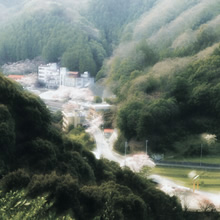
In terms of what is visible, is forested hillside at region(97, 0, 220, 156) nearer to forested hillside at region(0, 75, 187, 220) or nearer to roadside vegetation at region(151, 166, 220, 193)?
roadside vegetation at region(151, 166, 220, 193)

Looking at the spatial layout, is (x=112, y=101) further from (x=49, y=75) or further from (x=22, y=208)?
(x=22, y=208)

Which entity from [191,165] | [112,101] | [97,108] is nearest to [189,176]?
[191,165]

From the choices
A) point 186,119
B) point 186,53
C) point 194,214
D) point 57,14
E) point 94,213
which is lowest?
point 194,214

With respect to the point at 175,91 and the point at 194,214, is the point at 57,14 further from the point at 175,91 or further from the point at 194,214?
the point at 194,214

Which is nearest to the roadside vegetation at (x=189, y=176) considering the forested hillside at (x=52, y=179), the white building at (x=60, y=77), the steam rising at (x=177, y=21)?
the forested hillside at (x=52, y=179)

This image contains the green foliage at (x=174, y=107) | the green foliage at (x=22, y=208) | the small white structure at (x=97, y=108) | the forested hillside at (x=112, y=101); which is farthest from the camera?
the small white structure at (x=97, y=108)

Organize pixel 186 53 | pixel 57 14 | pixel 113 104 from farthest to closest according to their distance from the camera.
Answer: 1. pixel 57 14
2. pixel 186 53
3. pixel 113 104

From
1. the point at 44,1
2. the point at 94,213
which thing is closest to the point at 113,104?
the point at 94,213

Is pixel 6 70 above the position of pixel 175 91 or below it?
above

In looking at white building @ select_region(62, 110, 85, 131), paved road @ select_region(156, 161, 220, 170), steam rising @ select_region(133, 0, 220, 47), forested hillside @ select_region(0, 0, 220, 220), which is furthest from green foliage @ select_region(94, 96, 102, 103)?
paved road @ select_region(156, 161, 220, 170)

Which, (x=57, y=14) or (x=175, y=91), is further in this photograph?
(x=57, y=14)

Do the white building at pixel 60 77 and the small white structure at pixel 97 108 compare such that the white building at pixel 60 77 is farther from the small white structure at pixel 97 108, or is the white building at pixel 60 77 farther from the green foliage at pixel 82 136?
the green foliage at pixel 82 136
